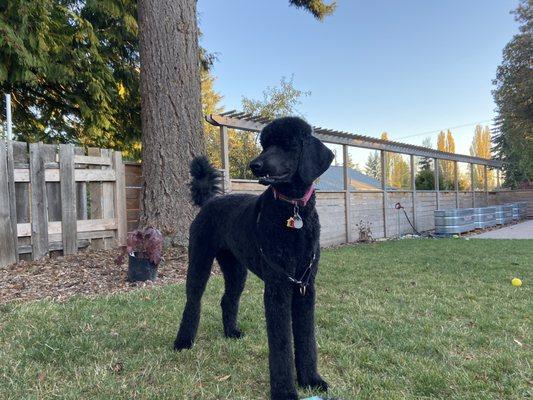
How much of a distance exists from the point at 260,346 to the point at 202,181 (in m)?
1.21

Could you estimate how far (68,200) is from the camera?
5.67 metres

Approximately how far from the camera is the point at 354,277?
5027 mm

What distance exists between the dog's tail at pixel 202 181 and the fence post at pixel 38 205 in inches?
141

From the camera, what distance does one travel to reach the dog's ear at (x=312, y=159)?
1912 millimetres

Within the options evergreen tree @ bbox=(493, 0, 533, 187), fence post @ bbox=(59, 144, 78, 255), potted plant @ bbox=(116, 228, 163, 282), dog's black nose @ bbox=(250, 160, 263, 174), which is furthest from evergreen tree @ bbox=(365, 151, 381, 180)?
dog's black nose @ bbox=(250, 160, 263, 174)

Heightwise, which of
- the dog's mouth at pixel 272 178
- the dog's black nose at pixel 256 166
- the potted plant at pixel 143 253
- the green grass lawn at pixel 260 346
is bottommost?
the green grass lawn at pixel 260 346

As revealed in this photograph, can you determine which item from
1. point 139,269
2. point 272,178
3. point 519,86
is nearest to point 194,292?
point 272,178

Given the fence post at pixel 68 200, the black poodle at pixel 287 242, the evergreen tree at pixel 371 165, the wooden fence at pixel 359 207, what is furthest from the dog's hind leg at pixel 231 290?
the evergreen tree at pixel 371 165

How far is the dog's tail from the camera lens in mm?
2822

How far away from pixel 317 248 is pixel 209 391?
938 mm

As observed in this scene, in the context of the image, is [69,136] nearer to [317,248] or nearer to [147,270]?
[147,270]

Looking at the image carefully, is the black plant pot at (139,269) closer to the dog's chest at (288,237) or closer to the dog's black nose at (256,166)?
the dog's chest at (288,237)

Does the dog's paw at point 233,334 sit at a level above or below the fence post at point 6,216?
below

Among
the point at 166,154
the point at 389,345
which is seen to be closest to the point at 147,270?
the point at 166,154
